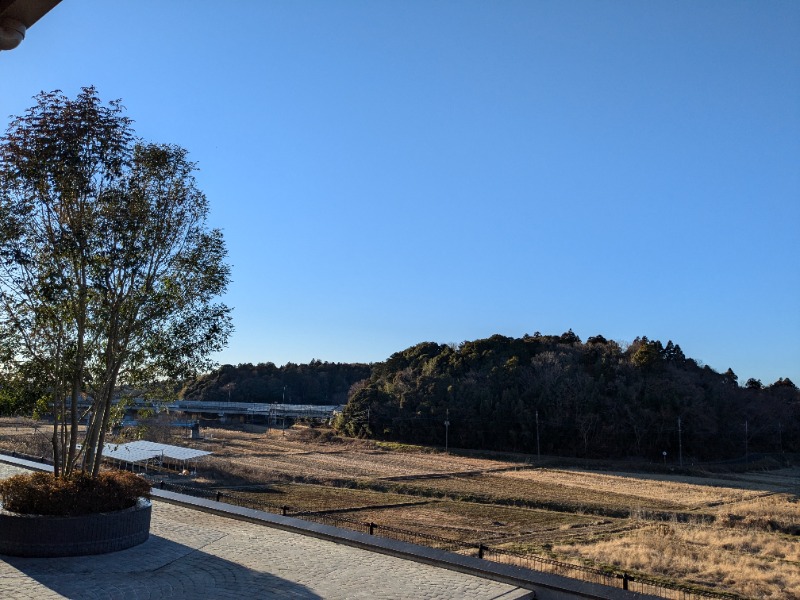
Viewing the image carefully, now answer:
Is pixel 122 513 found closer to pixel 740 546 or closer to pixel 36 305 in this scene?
Answer: pixel 36 305

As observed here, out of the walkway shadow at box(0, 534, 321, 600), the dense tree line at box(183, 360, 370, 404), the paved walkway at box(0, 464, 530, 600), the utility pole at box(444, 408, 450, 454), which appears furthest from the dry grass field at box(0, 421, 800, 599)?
the dense tree line at box(183, 360, 370, 404)

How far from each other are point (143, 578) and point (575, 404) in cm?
5009

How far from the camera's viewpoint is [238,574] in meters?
8.16

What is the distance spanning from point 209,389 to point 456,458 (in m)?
60.3

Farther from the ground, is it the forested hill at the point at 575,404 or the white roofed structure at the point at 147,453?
the forested hill at the point at 575,404

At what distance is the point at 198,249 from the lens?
11438 mm

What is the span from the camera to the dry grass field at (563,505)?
16.6 m

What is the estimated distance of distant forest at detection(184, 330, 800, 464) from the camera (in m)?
52.9

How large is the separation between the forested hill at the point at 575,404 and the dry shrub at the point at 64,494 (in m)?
47.7

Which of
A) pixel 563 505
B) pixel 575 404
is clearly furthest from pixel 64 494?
pixel 575 404

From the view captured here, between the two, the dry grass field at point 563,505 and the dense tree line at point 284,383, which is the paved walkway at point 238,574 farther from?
the dense tree line at point 284,383

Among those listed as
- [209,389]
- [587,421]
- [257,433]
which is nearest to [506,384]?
[587,421]

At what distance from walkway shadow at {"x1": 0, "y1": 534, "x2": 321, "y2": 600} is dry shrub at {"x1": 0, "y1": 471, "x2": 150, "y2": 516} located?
665 millimetres

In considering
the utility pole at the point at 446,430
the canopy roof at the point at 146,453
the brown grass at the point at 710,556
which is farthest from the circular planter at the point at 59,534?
the utility pole at the point at 446,430
